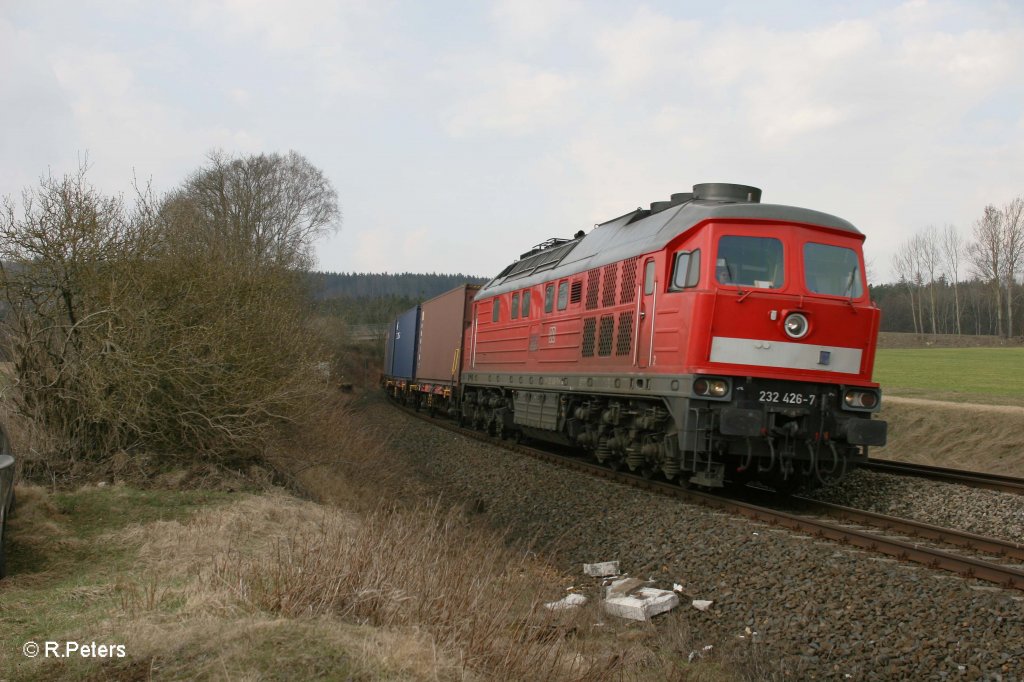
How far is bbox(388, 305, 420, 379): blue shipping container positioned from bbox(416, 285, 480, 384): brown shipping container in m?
1.08

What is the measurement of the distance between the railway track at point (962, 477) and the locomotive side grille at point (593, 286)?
513cm

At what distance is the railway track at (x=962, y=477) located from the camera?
10.6m

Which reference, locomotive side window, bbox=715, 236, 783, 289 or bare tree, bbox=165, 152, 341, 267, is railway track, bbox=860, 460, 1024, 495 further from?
bare tree, bbox=165, 152, 341, 267

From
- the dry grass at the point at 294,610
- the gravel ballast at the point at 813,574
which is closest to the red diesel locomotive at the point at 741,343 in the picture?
the gravel ballast at the point at 813,574

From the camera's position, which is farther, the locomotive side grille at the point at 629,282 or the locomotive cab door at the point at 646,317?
the locomotive side grille at the point at 629,282

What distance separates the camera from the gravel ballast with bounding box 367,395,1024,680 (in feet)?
18.6

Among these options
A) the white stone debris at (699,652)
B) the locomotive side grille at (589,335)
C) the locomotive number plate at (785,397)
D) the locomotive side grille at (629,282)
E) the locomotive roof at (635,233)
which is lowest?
the white stone debris at (699,652)

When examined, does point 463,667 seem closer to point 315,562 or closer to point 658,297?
point 315,562

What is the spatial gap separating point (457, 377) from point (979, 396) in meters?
14.6

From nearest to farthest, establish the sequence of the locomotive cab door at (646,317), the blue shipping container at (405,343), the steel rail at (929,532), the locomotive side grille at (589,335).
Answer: the steel rail at (929,532) → the locomotive cab door at (646,317) → the locomotive side grille at (589,335) → the blue shipping container at (405,343)

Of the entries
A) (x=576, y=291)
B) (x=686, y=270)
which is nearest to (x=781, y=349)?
(x=686, y=270)

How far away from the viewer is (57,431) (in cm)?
1027

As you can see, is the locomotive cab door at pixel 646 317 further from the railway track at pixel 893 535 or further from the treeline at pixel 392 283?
the treeline at pixel 392 283

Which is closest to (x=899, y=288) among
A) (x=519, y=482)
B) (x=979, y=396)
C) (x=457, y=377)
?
(x=979, y=396)
